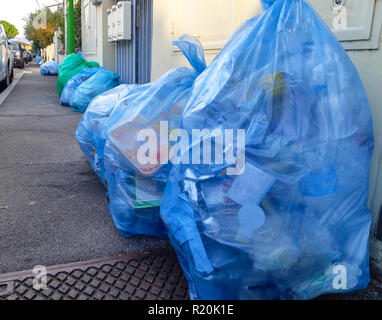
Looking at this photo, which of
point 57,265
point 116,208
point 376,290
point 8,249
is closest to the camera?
point 376,290

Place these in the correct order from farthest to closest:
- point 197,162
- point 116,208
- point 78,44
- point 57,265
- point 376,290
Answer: point 78,44
point 116,208
point 57,265
point 376,290
point 197,162

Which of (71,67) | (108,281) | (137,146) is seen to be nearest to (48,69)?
(71,67)

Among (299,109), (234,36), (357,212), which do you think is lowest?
(357,212)

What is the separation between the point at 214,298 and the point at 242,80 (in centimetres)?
80

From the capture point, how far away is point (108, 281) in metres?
1.43

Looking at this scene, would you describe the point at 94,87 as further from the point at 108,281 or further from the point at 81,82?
the point at 108,281

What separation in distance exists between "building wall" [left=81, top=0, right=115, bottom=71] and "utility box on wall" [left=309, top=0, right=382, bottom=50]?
18.5 feet

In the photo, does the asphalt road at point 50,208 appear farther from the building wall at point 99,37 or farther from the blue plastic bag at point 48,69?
the blue plastic bag at point 48,69

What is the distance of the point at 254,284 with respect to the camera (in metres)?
1.16

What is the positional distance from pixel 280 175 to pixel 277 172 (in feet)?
0.05

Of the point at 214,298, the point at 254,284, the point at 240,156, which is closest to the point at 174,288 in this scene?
the point at 214,298

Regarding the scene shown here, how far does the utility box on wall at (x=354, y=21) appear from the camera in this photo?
4.79 feet

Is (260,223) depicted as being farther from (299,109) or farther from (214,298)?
(299,109)

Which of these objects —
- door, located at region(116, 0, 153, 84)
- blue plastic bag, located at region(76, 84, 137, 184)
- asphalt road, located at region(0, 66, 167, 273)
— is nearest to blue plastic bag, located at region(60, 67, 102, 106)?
door, located at region(116, 0, 153, 84)
